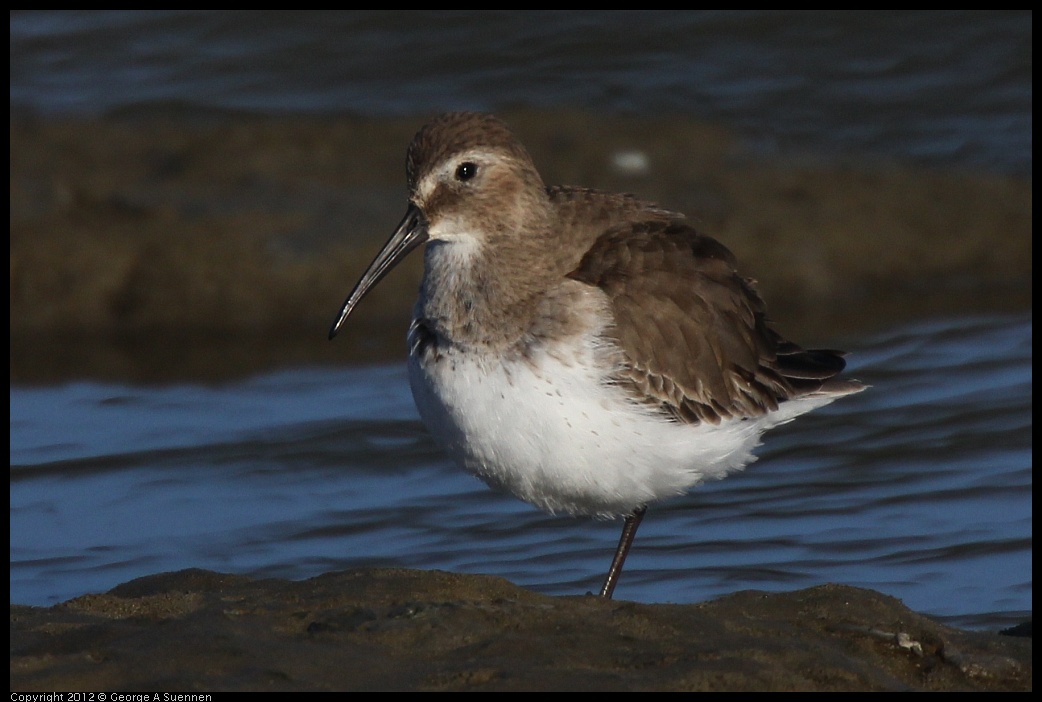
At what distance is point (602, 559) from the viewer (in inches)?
287

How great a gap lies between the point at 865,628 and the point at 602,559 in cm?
240

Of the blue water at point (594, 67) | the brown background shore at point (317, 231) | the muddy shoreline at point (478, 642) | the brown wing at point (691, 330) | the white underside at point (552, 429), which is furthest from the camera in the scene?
the blue water at point (594, 67)

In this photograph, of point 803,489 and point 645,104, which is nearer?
point 803,489

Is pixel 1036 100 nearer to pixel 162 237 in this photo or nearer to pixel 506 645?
pixel 162 237

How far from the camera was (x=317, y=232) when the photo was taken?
Result: 11930mm

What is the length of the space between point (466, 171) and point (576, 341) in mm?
910

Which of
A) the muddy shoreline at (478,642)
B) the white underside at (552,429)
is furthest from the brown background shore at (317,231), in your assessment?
the muddy shoreline at (478,642)

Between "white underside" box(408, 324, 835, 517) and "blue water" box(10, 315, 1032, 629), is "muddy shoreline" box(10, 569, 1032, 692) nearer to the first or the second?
→ "white underside" box(408, 324, 835, 517)

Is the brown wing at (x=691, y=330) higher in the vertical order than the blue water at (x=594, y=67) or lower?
lower

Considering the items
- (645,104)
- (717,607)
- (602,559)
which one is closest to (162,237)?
(645,104)

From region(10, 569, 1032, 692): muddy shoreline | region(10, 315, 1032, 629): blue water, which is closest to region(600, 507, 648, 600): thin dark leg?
region(10, 315, 1032, 629): blue water

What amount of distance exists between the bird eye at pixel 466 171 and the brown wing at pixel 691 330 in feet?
1.93

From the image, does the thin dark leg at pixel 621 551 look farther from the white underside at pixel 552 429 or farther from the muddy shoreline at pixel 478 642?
the muddy shoreline at pixel 478 642

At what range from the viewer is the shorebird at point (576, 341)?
595 cm
